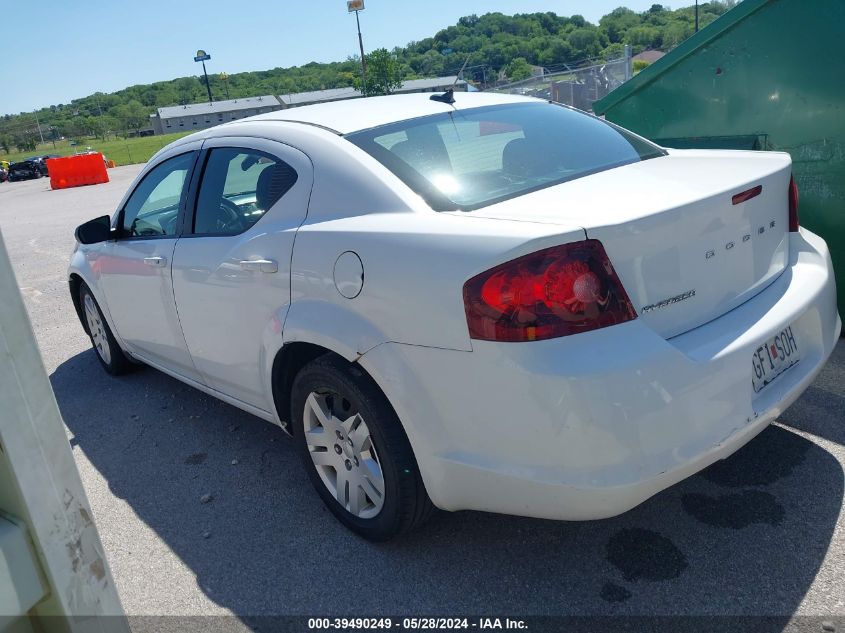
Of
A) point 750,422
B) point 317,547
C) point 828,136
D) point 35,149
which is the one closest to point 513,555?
point 317,547

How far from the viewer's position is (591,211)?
2285 mm

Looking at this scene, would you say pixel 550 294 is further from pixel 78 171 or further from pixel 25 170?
pixel 25 170

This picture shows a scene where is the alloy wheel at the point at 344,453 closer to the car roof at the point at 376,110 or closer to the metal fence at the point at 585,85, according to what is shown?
the car roof at the point at 376,110

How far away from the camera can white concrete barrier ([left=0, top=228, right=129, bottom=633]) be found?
1091 mm

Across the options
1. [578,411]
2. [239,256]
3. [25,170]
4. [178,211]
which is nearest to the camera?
[578,411]

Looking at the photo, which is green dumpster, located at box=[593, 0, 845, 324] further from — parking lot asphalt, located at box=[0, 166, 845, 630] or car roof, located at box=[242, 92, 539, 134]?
car roof, located at box=[242, 92, 539, 134]

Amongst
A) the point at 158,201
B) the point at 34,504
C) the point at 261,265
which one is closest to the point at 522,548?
the point at 261,265

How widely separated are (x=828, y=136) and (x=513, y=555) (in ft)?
10.1

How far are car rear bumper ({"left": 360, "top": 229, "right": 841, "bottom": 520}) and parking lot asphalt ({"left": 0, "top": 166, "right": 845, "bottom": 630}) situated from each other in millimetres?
388

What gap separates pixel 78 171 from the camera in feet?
99.3

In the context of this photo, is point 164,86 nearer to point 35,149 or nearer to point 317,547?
point 35,149

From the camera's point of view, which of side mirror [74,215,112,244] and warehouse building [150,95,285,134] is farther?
warehouse building [150,95,285,134]

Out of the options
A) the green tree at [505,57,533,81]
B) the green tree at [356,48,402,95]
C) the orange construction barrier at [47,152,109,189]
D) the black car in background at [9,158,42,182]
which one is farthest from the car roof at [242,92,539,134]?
the green tree at [356,48,402,95]

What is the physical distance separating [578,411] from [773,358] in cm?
88
